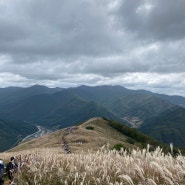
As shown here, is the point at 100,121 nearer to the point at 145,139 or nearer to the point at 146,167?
the point at 145,139

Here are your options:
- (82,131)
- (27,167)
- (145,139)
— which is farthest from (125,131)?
(27,167)

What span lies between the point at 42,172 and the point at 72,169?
109 centimetres

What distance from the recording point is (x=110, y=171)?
1059cm

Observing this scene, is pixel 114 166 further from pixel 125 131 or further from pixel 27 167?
pixel 125 131

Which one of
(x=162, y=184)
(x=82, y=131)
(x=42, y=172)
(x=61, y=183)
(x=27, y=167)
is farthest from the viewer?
(x=82, y=131)

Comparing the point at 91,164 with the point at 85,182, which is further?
the point at 91,164

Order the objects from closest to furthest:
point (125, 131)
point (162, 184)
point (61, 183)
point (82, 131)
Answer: point (162, 184) → point (61, 183) → point (82, 131) → point (125, 131)

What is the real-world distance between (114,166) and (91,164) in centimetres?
77

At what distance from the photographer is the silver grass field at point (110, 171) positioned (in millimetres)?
9008

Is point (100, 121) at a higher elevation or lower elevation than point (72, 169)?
lower

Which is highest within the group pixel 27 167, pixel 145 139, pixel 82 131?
pixel 27 167

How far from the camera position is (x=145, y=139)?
466 ft

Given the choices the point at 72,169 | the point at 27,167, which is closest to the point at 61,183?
the point at 72,169

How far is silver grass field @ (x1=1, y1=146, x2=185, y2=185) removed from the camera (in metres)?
9.01
